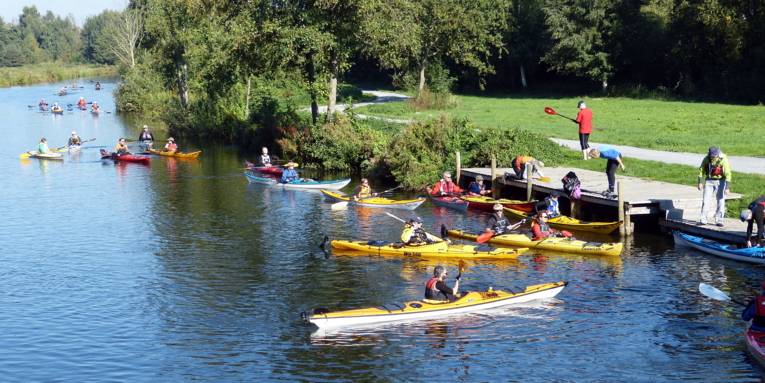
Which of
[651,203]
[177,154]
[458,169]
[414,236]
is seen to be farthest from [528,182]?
[177,154]

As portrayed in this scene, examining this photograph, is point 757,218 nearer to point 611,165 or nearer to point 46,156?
point 611,165

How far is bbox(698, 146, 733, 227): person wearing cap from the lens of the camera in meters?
25.9

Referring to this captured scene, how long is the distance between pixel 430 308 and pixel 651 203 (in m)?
11.6

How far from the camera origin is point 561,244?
1055 inches

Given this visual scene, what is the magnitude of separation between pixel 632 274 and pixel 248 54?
2839 cm

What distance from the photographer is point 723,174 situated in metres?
25.9

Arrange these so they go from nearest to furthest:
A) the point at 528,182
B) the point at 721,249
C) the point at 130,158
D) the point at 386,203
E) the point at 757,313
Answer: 1. the point at 757,313
2. the point at 721,249
3. the point at 528,182
4. the point at 386,203
5. the point at 130,158

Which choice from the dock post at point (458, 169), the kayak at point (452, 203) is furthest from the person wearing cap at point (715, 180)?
the dock post at point (458, 169)

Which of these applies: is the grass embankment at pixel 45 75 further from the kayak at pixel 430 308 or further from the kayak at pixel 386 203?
the kayak at pixel 430 308

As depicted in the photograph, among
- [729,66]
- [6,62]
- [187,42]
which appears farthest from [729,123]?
[6,62]

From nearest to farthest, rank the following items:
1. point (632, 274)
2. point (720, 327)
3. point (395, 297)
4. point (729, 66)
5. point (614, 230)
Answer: point (720, 327), point (395, 297), point (632, 274), point (614, 230), point (729, 66)

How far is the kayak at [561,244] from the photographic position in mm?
26094

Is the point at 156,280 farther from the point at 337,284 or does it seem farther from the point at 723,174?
the point at 723,174

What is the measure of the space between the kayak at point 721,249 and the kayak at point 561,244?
74.6 inches
